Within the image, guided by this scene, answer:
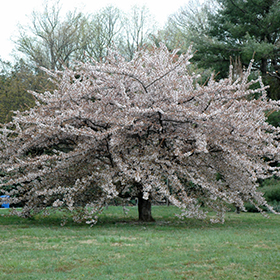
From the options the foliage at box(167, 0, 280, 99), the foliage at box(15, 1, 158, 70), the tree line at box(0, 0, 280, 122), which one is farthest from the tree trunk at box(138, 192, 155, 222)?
the foliage at box(15, 1, 158, 70)

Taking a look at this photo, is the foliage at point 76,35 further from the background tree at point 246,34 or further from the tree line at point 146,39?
the background tree at point 246,34

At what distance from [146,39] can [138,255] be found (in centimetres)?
2488

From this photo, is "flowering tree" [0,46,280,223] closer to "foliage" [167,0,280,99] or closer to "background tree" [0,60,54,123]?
"background tree" [0,60,54,123]

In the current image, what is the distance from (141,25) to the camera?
98.0 feet

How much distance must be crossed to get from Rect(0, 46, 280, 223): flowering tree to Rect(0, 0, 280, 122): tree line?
22.1 ft

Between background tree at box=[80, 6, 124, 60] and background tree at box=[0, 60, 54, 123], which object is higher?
background tree at box=[80, 6, 124, 60]

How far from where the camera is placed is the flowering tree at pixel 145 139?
8.45 metres

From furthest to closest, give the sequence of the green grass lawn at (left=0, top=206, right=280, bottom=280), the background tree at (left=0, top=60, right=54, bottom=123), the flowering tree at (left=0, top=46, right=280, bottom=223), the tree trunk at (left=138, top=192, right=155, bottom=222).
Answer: the background tree at (left=0, top=60, right=54, bottom=123), the tree trunk at (left=138, top=192, right=155, bottom=222), the flowering tree at (left=0, top=46, right=280, bottom=223), the green grass lawn at (left=0, top=206, right=280, bottom=280)

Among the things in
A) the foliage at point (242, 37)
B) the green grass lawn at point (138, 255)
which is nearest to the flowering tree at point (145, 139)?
the green grass lawn at point (138, 255)

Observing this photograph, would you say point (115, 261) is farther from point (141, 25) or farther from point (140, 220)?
point (141, 25)

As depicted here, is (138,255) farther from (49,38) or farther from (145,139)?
(49,38)

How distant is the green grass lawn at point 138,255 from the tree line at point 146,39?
9703 millimetres

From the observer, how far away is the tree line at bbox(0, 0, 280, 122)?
1828 centimetres

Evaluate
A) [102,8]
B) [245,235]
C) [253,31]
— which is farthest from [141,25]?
[245,235]
